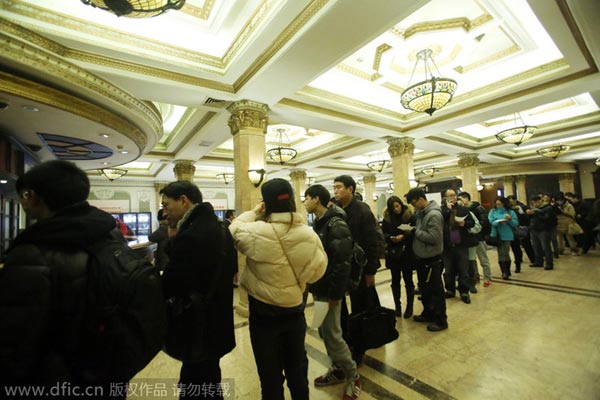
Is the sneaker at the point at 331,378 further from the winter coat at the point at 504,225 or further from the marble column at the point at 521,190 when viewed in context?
the marble column at the point at 521,190

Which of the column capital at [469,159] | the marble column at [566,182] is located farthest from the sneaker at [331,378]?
the marble column at [566,182]

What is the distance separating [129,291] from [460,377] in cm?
259

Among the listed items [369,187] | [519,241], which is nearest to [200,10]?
[519,241]

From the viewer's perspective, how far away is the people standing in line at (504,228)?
5.20 m

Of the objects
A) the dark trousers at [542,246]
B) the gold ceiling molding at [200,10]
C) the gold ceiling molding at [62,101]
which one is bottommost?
the dark trousers at [542,246]

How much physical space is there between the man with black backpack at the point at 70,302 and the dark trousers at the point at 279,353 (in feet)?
2.04

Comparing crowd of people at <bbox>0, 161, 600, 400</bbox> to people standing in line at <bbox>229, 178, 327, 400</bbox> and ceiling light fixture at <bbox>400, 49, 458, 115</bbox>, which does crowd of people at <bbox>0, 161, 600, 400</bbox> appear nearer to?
people standing in line at <bbox>229, 178, 327, 400</bbox>

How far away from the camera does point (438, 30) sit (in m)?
4.35

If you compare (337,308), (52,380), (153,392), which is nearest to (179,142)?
(153,392)

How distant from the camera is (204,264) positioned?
50.9 inches

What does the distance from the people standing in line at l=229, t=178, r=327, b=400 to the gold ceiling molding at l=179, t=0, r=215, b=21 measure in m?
3.44

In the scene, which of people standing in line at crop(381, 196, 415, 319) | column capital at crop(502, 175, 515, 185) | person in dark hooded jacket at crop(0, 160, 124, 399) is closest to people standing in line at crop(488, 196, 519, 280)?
people standing in line at crop(381, 196, 415, 319)

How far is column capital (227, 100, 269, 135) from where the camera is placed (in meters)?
4.99

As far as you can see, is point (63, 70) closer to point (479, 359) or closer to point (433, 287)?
point (433, 287)
